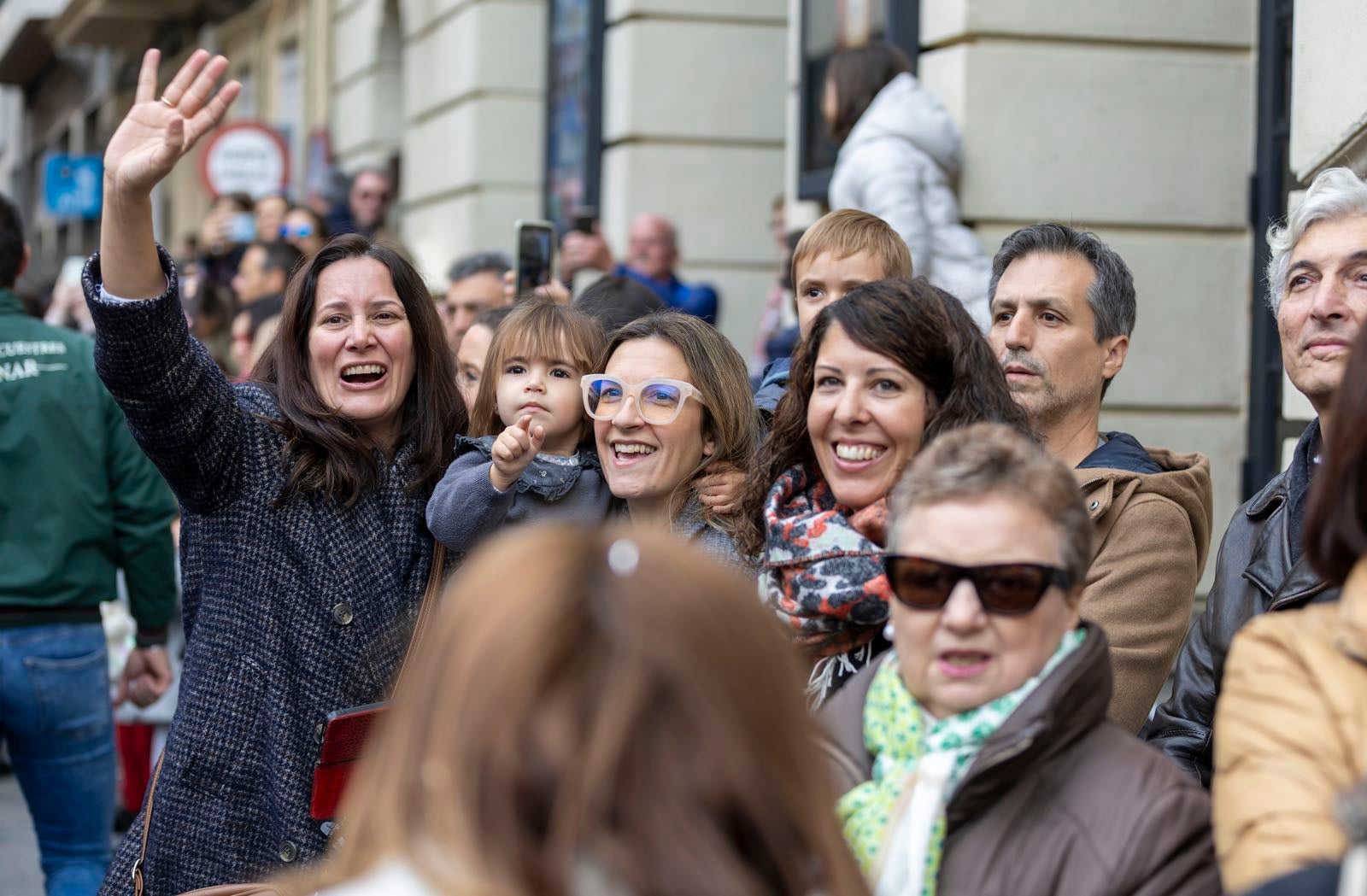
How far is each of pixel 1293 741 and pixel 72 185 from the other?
20284 millimetres

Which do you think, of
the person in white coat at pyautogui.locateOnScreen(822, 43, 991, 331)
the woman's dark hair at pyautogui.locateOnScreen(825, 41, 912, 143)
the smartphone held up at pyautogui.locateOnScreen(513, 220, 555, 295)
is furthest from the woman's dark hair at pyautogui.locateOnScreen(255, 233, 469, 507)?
the woman's dark hair at pyautogui.locateOnScreen(825, 41, 912, 143)

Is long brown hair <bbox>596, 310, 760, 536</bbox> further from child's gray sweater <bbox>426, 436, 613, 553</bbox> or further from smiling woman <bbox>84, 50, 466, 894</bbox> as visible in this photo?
smiling woman <bbox>84, 50, 466, 894</bbox>

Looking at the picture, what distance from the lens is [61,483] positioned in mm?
5547

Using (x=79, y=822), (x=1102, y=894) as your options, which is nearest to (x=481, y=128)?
(x=79, y=822)

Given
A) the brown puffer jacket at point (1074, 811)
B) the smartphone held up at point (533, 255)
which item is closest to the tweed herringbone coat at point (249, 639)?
the brown puffer jacket at point (1074, 811)

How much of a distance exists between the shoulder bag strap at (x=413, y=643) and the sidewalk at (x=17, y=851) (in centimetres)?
301

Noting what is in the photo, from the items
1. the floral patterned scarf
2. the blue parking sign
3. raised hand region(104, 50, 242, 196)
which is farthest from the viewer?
the blue parking sign

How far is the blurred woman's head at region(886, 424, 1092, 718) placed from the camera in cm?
254

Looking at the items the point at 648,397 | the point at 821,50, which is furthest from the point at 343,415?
the point at 821,50

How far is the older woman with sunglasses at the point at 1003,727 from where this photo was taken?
8.09 ft

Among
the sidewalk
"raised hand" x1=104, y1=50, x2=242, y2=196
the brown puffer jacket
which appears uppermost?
"raised hand" x1=104, y1=50, x2=242, y2=196

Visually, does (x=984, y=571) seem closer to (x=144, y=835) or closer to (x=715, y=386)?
(x=715, y=386)

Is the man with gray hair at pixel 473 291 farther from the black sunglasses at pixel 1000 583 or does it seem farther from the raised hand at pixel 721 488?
the black sunglasses at pixel 1000 583

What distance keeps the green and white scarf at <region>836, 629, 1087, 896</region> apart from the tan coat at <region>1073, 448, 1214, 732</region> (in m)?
0.82
